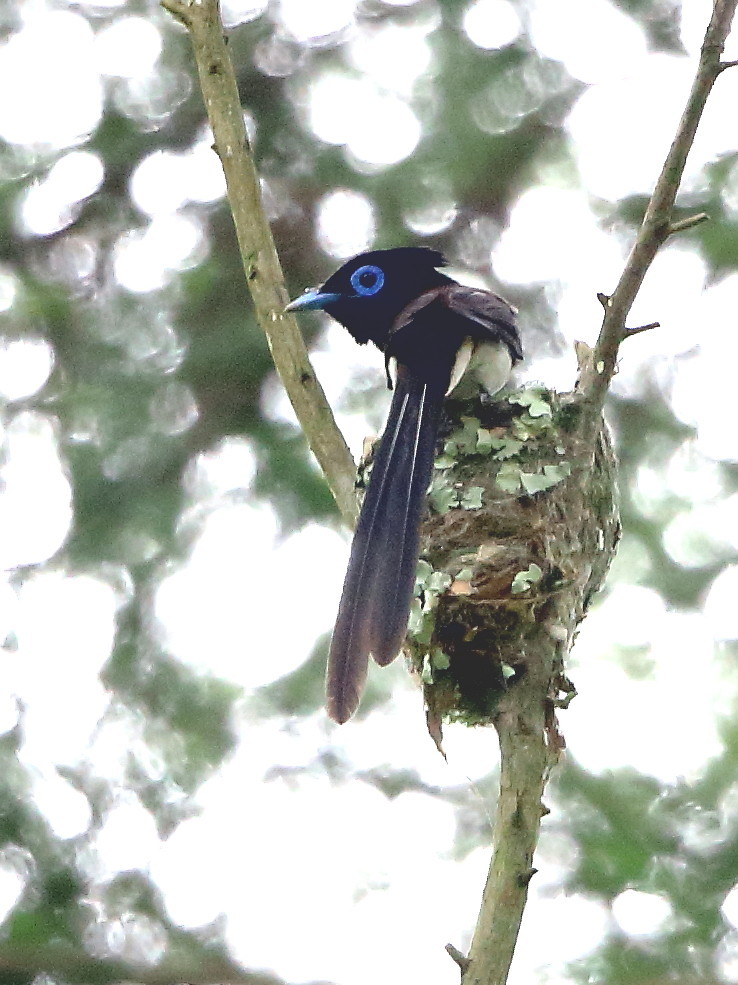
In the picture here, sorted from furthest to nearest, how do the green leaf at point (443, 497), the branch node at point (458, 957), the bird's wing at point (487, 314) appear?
the bird's wing at point (487, 314), the green leaf at point (443, 497), the branch node at point (458, 957)

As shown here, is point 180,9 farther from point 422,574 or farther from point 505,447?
point 422,574

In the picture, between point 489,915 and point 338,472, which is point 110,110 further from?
point 489,915

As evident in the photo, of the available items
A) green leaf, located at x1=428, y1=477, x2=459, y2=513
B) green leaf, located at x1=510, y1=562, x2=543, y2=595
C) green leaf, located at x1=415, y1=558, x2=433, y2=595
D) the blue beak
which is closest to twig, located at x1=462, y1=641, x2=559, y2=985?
green leaf, located at x1=510, y1=562, x2=543, y2=595

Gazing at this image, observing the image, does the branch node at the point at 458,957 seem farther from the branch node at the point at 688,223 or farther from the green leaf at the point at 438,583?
the branch node at the point at 688,223

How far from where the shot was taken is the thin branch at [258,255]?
4.12 meters

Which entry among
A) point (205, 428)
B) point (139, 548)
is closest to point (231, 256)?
point (205, 428)

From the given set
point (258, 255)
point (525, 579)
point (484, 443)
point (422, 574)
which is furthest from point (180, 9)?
point (525, 579)

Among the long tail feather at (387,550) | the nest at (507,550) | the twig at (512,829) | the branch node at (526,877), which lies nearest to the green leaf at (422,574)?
the nest at (507,550)

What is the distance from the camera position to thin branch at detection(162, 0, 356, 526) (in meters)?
4.12

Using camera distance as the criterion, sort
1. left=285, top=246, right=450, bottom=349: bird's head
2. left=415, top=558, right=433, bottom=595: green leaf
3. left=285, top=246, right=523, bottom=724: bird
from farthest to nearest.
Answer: left=285, top=246, right=450, bottom=349: bird's head < left=415, top=558, right=433, bottom=595: green leaf < left=285, top=246, right=523, bottom=724: bird

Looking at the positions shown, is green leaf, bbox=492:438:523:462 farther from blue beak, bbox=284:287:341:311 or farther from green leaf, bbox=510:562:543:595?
blue beak, bbox=284:287:341:311

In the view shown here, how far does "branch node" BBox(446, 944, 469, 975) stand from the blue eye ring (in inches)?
116

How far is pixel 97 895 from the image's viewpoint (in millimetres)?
5520

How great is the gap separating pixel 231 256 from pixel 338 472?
2369 millimetres
